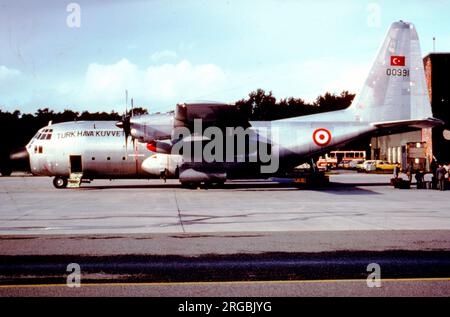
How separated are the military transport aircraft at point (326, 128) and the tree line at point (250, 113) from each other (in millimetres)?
40411

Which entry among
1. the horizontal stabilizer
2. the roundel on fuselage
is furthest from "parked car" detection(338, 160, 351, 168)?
the roundel on fuselage

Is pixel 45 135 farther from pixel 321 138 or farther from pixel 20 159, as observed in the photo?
pixel 321 138

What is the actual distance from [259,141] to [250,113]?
62.7 metres

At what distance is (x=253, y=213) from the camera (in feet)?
58.6

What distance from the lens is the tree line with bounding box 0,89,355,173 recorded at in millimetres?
69812

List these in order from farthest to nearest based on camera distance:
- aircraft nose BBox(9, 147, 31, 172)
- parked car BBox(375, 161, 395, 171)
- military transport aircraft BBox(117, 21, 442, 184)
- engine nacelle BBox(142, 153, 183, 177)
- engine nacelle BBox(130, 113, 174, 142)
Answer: parked car BBox(375, 161, 395, 171), aircraft nose BBox(9, 147, 31, 172), engine nacelle BBox(142, 153, 183, 177), military transport aircraft BBox(117, 21, 442, 184), engine nacelle BBox(130, 113, 174, 142)

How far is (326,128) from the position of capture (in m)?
29.9

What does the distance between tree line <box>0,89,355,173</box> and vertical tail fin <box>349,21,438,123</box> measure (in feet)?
133

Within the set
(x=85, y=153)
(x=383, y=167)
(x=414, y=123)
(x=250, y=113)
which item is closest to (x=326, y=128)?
(x=414, y=123)

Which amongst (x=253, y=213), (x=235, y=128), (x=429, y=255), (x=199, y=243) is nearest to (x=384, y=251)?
(x=429, y=255)

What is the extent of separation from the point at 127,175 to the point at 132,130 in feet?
11.8

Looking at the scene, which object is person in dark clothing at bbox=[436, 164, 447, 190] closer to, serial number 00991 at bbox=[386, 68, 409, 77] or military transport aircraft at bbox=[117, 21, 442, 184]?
military transport aircraft at bbox=[117, 21, 442, 184]

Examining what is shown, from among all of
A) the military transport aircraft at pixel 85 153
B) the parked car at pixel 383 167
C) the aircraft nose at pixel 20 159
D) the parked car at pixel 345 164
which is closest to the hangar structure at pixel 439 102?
the parked car at pixel 383 167
